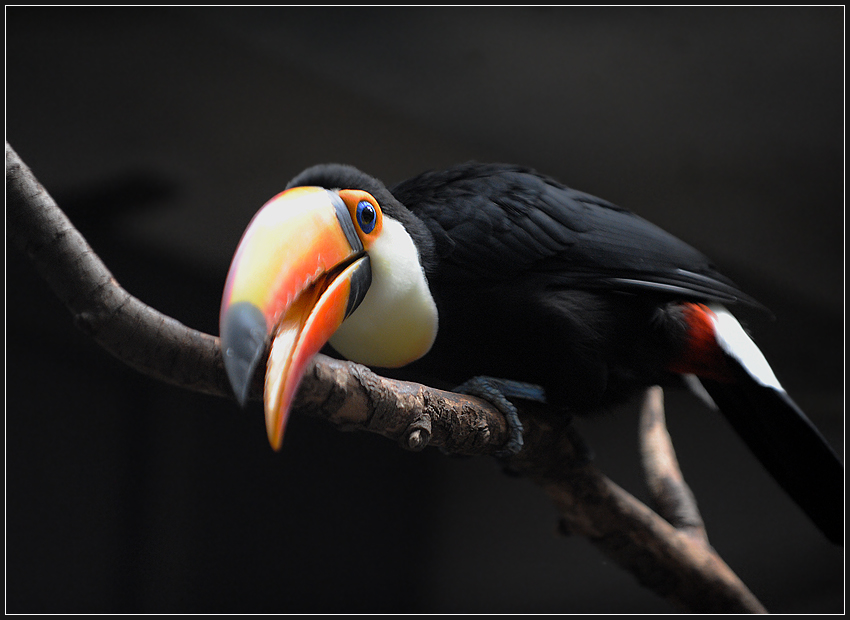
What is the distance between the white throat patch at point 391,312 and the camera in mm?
1069

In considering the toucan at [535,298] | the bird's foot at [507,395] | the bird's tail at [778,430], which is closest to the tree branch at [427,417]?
the bird's foot at [507,395]

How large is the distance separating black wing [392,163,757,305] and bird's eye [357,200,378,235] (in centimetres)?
12

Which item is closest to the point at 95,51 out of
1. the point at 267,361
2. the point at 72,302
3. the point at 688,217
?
the point at 72,302

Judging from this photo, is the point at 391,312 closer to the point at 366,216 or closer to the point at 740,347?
the point at 366,216

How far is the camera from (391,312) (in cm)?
108

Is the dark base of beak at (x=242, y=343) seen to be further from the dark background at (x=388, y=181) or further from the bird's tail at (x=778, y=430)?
the bird's tail at (x=778, y=430)

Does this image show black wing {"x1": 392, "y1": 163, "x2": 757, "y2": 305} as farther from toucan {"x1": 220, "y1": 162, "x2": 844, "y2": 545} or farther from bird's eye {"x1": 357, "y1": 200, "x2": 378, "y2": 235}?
bird's eye {"x1": 357, "y1": 200, "x2": 378, "y2": 235}

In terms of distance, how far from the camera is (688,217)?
147cm

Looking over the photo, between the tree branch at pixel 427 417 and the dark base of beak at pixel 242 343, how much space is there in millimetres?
56

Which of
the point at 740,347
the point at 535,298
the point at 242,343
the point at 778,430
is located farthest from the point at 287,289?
the point at 778,430

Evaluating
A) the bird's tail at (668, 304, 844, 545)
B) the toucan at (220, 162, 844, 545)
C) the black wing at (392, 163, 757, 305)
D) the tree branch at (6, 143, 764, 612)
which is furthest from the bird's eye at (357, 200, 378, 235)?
the bird's tail at (668, 304, 844, 545)

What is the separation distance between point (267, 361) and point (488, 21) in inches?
37.7

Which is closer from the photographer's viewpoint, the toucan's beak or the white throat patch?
the toucan's beak

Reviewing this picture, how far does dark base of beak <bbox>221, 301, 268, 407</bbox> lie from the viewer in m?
0.75
